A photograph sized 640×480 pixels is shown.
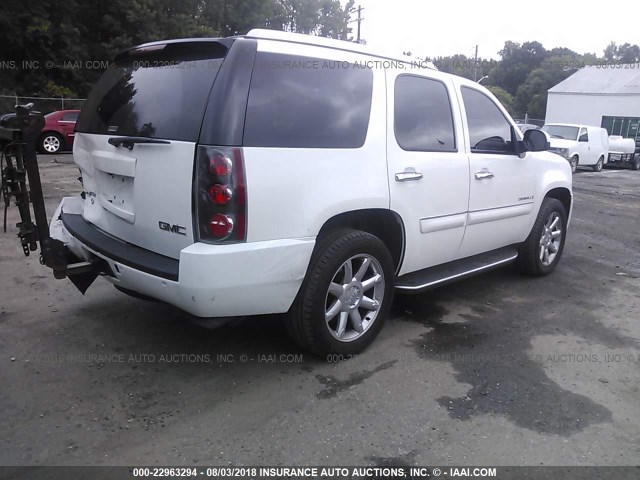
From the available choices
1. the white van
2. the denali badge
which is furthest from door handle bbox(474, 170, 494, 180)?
the white van

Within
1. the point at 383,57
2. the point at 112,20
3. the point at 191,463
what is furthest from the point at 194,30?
the point at 191,463

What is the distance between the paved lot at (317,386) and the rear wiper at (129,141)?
1.35 metres

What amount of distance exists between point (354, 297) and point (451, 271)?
1.10 metres

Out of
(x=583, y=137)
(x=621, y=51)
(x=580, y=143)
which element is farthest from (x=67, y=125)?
(x=621, y=51)

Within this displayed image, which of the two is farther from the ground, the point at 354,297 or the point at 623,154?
the point at 354,297

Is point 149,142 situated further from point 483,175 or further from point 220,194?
point 483,175

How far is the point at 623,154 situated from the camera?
2341cm

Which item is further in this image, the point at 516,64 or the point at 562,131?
the point at 516,64

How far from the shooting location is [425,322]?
4496 mm

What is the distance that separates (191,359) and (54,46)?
26179 millimetres

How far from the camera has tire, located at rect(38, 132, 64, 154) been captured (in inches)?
656

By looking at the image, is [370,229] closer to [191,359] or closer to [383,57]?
[383,57]

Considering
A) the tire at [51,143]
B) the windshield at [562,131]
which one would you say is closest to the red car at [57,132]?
the tire at [51,143]

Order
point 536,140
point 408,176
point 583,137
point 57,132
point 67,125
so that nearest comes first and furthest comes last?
point 408,176 < point 536,140 < point 57,132 < point 67,125 < point 583,137
